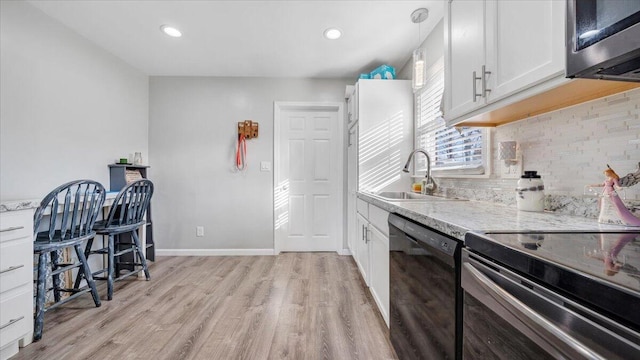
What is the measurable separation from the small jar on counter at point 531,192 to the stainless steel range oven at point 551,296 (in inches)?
18.6

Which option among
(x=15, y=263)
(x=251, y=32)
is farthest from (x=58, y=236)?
(x=251, y=32)

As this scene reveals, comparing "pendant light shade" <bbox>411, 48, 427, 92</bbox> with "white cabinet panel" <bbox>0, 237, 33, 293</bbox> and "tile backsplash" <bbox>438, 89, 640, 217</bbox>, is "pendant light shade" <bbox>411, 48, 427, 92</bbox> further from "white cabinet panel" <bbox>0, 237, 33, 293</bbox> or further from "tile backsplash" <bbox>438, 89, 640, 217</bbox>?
→ "white cabinet panel" <bbox>0, 237, 33, 293</bbox>

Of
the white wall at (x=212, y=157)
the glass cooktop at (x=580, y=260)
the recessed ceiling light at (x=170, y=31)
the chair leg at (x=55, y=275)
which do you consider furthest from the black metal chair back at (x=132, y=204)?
the glass cooktop at (x=580, y=260)

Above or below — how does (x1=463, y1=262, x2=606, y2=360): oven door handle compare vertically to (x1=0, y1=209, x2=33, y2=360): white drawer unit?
above

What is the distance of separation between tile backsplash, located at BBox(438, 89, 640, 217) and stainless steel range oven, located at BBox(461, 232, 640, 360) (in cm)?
33

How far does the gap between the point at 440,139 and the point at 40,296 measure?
311cm

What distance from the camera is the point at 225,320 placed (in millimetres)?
2033

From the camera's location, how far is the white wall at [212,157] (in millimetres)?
3738

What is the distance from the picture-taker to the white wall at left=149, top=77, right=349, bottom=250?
3.74 metres

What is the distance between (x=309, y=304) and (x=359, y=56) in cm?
256

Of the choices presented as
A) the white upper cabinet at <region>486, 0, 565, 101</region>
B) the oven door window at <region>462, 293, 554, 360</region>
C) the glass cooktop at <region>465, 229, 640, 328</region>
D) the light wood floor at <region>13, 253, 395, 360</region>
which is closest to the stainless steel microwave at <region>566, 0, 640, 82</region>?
the white upper cabinet at <region>486, 0, 565, 101</region>

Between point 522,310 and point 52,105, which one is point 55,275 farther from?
point 522,310

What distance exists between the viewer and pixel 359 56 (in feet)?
10.2

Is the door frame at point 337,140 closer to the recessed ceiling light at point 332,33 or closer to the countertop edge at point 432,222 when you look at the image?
the recessed ceiling light at point 332,33
